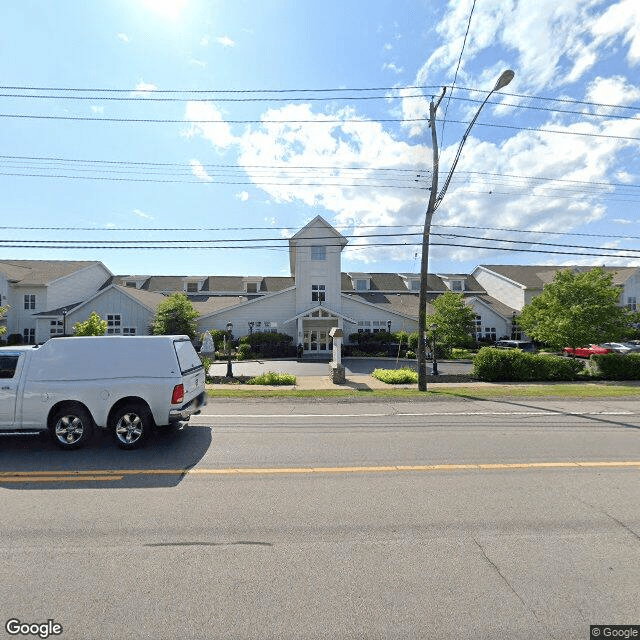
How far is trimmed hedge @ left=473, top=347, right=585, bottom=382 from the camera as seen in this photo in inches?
665

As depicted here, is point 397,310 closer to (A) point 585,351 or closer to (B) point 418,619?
(A) point 585,351

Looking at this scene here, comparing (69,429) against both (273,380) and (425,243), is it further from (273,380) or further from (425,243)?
(425,243)

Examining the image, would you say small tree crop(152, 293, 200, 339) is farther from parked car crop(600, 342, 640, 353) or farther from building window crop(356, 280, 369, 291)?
parked car crop(600, 342, 640, 353)

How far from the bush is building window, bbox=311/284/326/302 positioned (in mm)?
20991

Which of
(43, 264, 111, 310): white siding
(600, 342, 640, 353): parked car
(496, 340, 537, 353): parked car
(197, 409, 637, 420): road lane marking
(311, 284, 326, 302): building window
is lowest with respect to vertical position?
(197, 409, 637, 420): road lane marking

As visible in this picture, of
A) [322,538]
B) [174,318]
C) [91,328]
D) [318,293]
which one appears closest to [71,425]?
[322,538]

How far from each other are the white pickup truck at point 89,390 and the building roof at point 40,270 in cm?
3482

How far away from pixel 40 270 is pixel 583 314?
4687 centimetres

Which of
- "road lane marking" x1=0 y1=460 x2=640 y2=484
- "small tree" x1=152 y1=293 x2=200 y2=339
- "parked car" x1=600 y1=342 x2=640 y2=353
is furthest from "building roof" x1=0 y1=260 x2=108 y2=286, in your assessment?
"parked car" x1=600 y1=342 x2=640 y2=353

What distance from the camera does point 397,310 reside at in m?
33.5

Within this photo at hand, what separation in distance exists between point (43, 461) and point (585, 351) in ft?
116

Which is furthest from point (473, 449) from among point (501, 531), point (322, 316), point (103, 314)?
point (103, 314)

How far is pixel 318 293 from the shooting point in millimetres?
33000

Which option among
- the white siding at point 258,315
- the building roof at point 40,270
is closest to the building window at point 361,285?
the white siding at point 258,315
